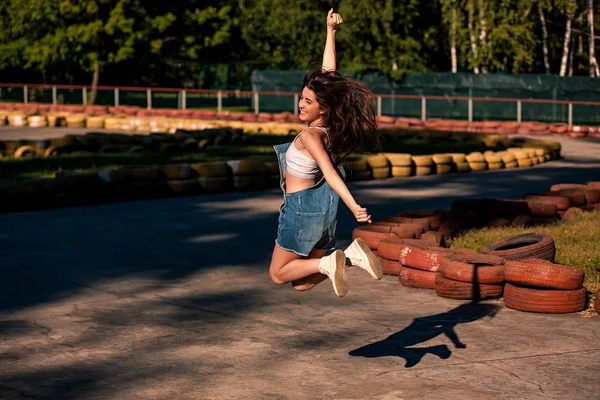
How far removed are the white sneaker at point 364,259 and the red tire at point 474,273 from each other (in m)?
2.17

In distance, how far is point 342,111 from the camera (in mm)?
5840

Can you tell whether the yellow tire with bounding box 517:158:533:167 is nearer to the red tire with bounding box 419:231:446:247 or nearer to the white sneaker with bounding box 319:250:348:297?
the red tire with bounding box 419:231:446:247

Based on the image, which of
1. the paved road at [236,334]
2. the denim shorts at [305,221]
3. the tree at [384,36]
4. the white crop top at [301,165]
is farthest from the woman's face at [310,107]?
the tree at [384,36]

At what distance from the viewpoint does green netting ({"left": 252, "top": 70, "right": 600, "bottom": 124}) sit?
3203 centimetres

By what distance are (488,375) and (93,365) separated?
218 centimetres

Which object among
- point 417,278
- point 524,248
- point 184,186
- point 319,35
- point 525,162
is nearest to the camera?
Result: point 417,278

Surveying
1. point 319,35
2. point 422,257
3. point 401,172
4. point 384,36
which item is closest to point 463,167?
point 401,172

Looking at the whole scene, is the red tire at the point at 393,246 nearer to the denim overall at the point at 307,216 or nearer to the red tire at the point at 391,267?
the red tire at the point at 391,267

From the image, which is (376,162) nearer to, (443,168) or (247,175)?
(443,168)

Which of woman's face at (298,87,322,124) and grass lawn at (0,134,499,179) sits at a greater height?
woman's face at (298,87,322,124)

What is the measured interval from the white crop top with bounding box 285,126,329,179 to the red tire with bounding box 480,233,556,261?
10.7ft

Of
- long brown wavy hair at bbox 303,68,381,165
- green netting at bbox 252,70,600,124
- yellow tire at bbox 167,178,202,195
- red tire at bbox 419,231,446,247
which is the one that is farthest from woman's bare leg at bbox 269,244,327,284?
green netting at bbox 252,70,600,124

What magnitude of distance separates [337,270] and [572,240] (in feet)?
16.8

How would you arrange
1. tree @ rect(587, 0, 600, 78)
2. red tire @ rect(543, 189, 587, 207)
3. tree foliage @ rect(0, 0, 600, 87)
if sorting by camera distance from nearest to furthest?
red tire @ rect(543, 189, 587, 207) → tree @ rect(587, 0, 600, 78) → tree foliage @ rect(0, 0, 600, 87)
